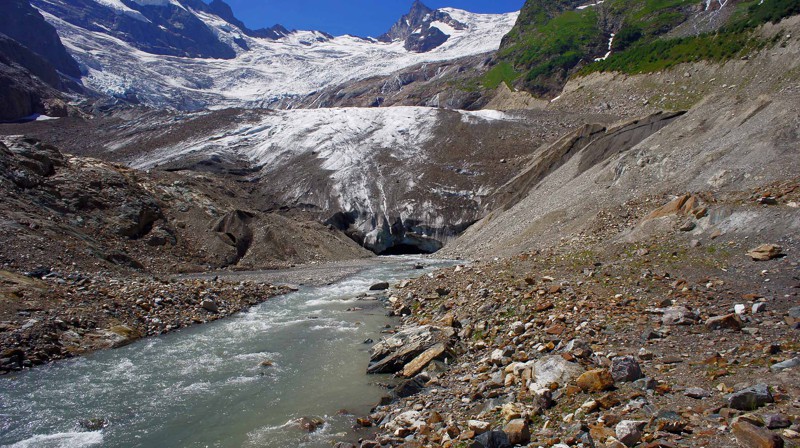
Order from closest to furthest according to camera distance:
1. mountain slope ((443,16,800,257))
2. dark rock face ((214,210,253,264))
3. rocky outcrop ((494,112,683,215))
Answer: mountain slope ((443,16,800,257)) → rocky outcrop ((494,112,683,215)) → dark rock face ((214,210,253,264))

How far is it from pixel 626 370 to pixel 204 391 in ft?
29.4

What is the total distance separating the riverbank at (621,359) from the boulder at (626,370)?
0.02m

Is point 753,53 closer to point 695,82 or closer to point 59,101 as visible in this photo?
point 695,82

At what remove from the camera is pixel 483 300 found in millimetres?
13047

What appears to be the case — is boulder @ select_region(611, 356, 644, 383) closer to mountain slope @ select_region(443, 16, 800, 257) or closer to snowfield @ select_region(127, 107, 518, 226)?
mountain slope @ select_region(443, 16, 800, 257)

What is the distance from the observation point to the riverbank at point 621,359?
5.09 m

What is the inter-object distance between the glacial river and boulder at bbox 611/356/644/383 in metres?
4.64

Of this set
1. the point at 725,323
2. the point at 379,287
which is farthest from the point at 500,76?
the point at 725,323

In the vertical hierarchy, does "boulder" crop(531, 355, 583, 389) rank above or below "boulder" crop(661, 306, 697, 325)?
below

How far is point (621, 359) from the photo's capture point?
21.4ft

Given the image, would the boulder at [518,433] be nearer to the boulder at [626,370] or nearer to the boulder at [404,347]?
the boulder at [626,370]

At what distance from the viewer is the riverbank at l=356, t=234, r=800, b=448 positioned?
5.09 m

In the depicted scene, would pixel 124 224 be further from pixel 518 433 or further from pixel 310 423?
pixel 518 433

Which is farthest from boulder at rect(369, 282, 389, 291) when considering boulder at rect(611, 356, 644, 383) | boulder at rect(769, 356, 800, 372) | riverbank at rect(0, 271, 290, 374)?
boulder at rect(769, 356, 800, 372)
